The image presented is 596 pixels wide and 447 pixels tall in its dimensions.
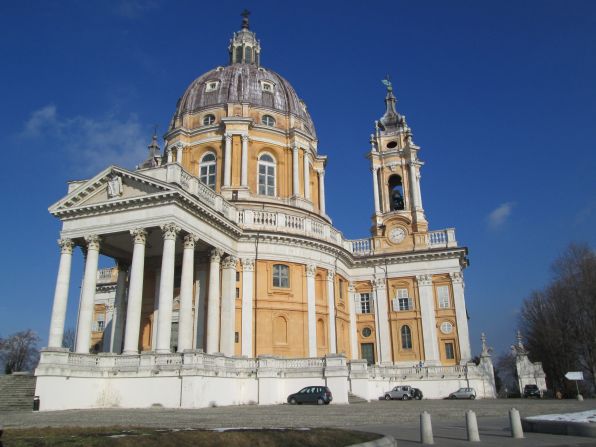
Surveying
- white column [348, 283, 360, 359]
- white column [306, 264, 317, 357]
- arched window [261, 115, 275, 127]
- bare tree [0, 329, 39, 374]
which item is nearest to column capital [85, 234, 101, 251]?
white column [306, 264, 317, 357]

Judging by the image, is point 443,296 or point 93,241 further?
point 443,296

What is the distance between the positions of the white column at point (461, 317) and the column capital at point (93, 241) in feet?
80.2

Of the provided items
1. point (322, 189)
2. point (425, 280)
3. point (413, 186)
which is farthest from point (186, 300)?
point (413, 186)

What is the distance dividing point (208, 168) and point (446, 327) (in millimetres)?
20606

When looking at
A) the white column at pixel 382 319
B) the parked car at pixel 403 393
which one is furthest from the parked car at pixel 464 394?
the white column at pixel 382 319

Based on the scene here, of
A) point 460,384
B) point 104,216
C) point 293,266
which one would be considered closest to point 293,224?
point 293,266

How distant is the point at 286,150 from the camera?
3978 cm

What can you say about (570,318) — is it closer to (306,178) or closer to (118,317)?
(306,178)

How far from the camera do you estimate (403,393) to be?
32.0 meters

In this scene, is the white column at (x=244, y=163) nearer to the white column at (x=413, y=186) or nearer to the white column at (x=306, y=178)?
the white column at (x=306, y=178)

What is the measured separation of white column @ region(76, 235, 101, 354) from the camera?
2503cm

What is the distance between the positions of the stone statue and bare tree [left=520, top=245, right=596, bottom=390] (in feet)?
107

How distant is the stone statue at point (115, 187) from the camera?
2667cm

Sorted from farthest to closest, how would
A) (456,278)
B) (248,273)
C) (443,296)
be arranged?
(443,296) → (456,278) → (248,273)
